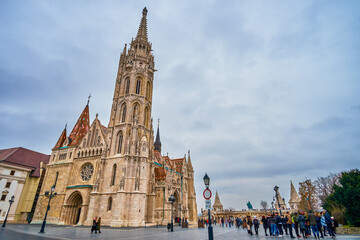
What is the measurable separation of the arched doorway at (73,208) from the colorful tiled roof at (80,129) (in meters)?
9.20

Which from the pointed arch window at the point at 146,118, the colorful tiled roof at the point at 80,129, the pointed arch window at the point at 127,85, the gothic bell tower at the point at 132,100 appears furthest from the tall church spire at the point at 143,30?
the colorful tiled roof at the point at 80,129

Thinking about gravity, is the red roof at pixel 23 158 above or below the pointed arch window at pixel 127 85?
below

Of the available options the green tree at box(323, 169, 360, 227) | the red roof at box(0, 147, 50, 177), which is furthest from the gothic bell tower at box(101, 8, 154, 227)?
the green tree at box(323, 169, 360, 227)

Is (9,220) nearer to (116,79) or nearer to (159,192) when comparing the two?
(159,192)

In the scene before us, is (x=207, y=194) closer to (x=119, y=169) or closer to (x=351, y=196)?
(x=351, y=196)

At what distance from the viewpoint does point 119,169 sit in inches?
1128

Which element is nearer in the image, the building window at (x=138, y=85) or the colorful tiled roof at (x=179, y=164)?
the building window at (x=138, y=85)

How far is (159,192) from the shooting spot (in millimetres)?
32781

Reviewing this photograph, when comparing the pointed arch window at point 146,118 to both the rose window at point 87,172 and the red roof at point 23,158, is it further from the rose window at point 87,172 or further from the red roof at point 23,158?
the red roof at point 23,158

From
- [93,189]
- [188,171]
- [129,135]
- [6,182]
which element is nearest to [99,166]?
[93,189]

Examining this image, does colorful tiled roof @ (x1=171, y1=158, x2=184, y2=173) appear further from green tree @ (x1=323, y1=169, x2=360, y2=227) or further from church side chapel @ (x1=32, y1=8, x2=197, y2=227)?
green tree @ (x1=323, y1=169, x2=360, y2=227)

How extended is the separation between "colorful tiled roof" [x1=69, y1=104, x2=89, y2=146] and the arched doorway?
9204 mm

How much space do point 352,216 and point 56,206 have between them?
1486 inches

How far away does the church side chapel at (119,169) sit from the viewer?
27.0m
